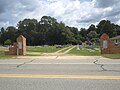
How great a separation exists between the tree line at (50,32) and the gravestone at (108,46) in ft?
324

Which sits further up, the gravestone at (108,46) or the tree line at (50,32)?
the tree line at (50,32)

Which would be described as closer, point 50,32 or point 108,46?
point 108,46

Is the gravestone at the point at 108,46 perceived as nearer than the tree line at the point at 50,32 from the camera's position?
Yes

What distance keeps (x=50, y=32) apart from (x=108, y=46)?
11039cm

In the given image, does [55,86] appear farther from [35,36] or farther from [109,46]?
[35,36]

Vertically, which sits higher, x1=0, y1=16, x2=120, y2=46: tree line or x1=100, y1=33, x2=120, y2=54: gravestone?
x1=0, y1=16, x2=120, y2=46: tree line

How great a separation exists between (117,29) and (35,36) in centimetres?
4610

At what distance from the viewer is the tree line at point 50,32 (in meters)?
136

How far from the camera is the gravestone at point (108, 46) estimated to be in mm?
30656

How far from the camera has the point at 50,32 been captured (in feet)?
461

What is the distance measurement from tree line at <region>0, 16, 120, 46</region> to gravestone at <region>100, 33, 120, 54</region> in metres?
98.7

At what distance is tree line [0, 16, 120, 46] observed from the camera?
136 meters

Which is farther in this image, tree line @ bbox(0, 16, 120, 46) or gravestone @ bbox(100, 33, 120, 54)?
tree line @ bbox(0, 16, 120, 46)

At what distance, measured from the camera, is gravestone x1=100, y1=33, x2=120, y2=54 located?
1207 inches
